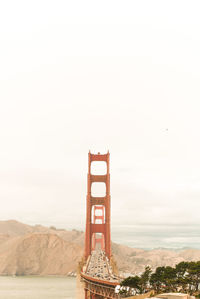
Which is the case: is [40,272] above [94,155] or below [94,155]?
below

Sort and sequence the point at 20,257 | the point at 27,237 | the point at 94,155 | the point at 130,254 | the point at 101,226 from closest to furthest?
1. the point at 101,226
2. the point at 94,155
3. the point at 20,257
4. the point at 27,237
5. the point at 130,254

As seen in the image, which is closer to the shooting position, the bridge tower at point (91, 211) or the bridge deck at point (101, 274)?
the bridge deck at point (101, 274)

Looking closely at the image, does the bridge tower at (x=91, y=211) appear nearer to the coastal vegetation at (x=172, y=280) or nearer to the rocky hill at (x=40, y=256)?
the coastal vegetation at (x=172, y=280)

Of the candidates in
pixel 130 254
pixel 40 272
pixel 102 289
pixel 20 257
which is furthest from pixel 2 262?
pixel 102 289

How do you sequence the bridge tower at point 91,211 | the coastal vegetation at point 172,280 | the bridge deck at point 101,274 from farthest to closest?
the bridge tower at point 91,211
the bridge deck at point 101,274
the coastal vegetation at point 172,280

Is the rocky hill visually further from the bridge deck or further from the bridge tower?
the bridge deck

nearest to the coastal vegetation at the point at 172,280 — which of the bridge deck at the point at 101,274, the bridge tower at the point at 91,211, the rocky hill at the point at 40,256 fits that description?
the bridge deck at the point at 101,274

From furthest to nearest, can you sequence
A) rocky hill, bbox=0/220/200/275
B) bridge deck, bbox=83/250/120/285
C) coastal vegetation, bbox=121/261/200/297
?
rocky hill, bbox=0/220/200/275
bridge deck, bbox=83/250/120/285
coastal vegetation, bbox=121/261/200/297

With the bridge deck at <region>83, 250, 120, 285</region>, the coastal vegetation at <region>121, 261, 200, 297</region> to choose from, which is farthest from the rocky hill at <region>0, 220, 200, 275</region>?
the coastal vegetation at <region>121, 261, 200, 297</region>

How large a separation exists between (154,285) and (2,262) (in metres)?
118

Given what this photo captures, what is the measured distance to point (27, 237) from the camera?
143125 mm

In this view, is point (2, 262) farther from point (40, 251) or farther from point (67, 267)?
point (67, 267)

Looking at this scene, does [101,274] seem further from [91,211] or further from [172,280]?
[91,211]

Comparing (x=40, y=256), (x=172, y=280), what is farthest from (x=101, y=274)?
(x=40, y=256)
